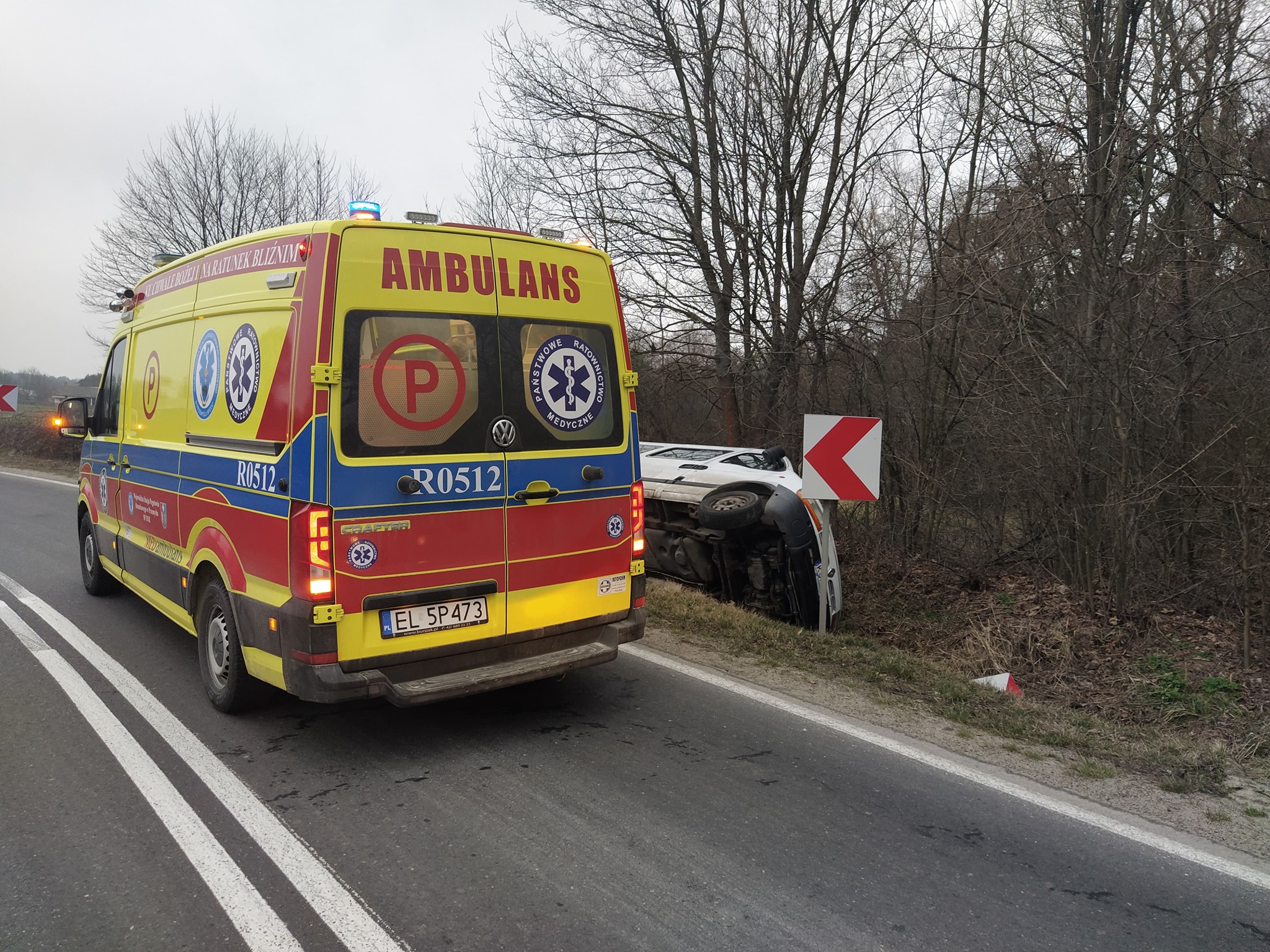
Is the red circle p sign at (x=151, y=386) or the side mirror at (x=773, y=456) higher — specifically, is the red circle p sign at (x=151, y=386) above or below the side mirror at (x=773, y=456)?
above

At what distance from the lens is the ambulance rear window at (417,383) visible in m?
3.99

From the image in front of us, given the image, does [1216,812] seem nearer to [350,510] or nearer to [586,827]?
[586,827]

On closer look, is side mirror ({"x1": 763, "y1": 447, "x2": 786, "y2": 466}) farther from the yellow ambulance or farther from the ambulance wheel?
the ambulance wheel

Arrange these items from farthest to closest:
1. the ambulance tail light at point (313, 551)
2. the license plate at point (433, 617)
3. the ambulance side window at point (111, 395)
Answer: the ambulance side window at point (111, 395) → the license plate at point (433, 617) → the ambulance tail light at point (313, 551)

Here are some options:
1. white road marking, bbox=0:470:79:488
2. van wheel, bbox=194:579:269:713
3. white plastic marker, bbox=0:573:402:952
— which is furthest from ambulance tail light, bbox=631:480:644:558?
white road marking, bbox=0:470:79:488

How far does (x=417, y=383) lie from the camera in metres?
4.16

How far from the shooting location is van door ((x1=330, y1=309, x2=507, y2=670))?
3.99 meters

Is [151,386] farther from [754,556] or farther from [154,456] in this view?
[754,556]

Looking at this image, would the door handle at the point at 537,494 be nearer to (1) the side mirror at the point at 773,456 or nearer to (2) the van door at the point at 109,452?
(2) the van door at the point at 109,452

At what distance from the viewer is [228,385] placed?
4.63m

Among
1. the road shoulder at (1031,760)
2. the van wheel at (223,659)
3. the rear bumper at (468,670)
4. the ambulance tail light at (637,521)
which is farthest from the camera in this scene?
the ambulance tail light at (637,521)

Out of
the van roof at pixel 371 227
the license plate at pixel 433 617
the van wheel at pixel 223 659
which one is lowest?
the van wheel at pixel 223 659

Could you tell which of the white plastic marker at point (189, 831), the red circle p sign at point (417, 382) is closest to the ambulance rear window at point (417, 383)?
the red circle p sign at point (417, 382)

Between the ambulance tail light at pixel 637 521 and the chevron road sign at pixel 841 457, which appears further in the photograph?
the chevron road sign at pixel 841 457
